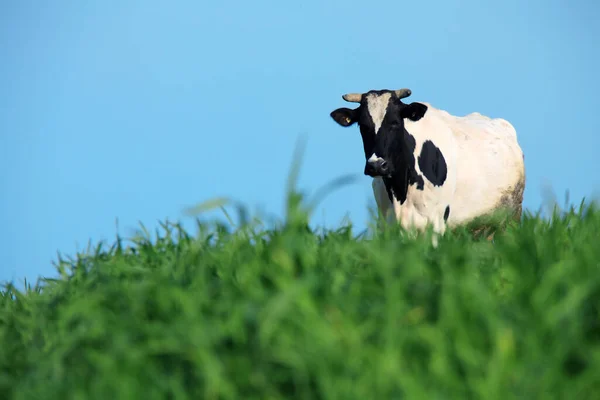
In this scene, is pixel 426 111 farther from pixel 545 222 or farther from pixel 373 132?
pixel 545 222

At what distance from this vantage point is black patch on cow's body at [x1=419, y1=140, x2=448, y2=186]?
9508 millimetres

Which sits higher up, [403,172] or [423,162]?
[423,162]

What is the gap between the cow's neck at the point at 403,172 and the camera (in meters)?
9.28

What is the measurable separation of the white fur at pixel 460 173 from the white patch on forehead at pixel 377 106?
0.46 metres

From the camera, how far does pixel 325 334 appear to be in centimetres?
304

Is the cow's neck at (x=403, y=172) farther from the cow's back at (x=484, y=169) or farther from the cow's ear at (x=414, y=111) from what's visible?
the cow's back at (x=484, y=169)

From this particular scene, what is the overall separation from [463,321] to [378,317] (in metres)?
0.36

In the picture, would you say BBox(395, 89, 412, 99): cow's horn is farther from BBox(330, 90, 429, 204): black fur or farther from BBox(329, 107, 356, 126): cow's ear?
BBox(329, 107, 356, 126): cow's ear

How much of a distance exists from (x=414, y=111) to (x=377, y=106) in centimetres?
47

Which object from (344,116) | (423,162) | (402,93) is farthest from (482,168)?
(344,116)

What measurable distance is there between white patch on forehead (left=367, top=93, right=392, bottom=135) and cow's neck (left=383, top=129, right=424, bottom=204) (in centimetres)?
34

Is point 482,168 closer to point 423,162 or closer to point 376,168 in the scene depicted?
point 423,162

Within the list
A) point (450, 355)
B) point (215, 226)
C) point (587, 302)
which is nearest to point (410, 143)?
point (215, 226)

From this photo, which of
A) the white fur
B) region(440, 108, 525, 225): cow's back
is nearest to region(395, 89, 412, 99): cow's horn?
the white fur
